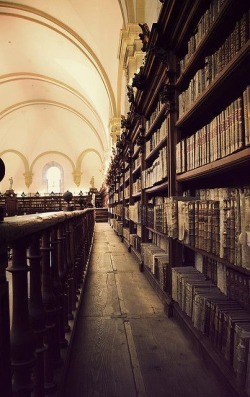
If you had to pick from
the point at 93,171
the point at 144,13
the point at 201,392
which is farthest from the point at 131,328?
the point at 93,171

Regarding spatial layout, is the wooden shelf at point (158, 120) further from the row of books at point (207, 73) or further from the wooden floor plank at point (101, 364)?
the wooden floor plank at point (101, 364)

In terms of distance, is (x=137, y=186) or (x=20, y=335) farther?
(x=137, y=186)

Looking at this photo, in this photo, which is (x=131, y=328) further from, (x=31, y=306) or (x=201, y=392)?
(x=31, y=306)

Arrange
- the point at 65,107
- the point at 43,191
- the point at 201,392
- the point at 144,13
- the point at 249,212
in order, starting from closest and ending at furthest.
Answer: the point at 249,212
the point at 201,392
the point at 144,13
the point at 65,107
the point at 43,191

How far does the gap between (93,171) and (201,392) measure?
26435 mm

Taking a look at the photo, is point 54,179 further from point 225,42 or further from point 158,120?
point 225,42

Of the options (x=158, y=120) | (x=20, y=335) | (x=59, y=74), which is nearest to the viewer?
(x=20, y=335)

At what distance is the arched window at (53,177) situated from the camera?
2754 centimetres

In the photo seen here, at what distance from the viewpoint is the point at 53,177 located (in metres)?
27.8

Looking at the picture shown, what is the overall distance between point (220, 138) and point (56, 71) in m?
15.8

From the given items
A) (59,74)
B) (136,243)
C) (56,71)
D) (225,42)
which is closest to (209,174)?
(225,42)

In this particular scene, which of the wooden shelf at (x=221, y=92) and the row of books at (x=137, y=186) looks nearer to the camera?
the wooden shelf at (x=221, y=92)

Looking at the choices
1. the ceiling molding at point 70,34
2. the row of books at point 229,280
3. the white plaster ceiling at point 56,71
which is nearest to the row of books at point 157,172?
the row of books at point 229,280

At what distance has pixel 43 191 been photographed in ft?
90.8
